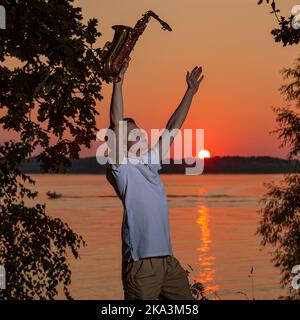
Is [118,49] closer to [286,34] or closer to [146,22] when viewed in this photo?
[146,22]

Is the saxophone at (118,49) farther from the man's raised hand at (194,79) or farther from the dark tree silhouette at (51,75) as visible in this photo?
the dark tree silhouette at (51,75)

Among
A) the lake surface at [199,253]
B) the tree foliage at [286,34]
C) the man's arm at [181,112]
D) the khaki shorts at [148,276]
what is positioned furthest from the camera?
the lake surface at [199,253]

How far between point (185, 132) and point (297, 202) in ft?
95.6

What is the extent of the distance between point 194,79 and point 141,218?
4.18ft

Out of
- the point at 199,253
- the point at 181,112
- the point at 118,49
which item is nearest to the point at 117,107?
the point at 118,49

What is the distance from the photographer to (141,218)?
5.52 meters

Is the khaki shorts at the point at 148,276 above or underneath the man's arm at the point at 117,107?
underneath

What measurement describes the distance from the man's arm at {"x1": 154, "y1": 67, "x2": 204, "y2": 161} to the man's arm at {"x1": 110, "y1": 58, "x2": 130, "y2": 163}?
376mm

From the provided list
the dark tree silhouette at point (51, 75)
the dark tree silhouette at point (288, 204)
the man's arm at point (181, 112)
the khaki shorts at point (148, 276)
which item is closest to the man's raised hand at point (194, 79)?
the man's arm at point (181, 112)

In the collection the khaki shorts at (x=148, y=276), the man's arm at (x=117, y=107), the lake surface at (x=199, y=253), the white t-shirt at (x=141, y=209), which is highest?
the man's arm at (x=117, y=107)

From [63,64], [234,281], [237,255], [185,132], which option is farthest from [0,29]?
[237,255]

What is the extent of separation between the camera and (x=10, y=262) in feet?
59.6

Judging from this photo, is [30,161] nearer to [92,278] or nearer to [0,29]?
[0,29]

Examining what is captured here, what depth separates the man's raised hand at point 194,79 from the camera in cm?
621
